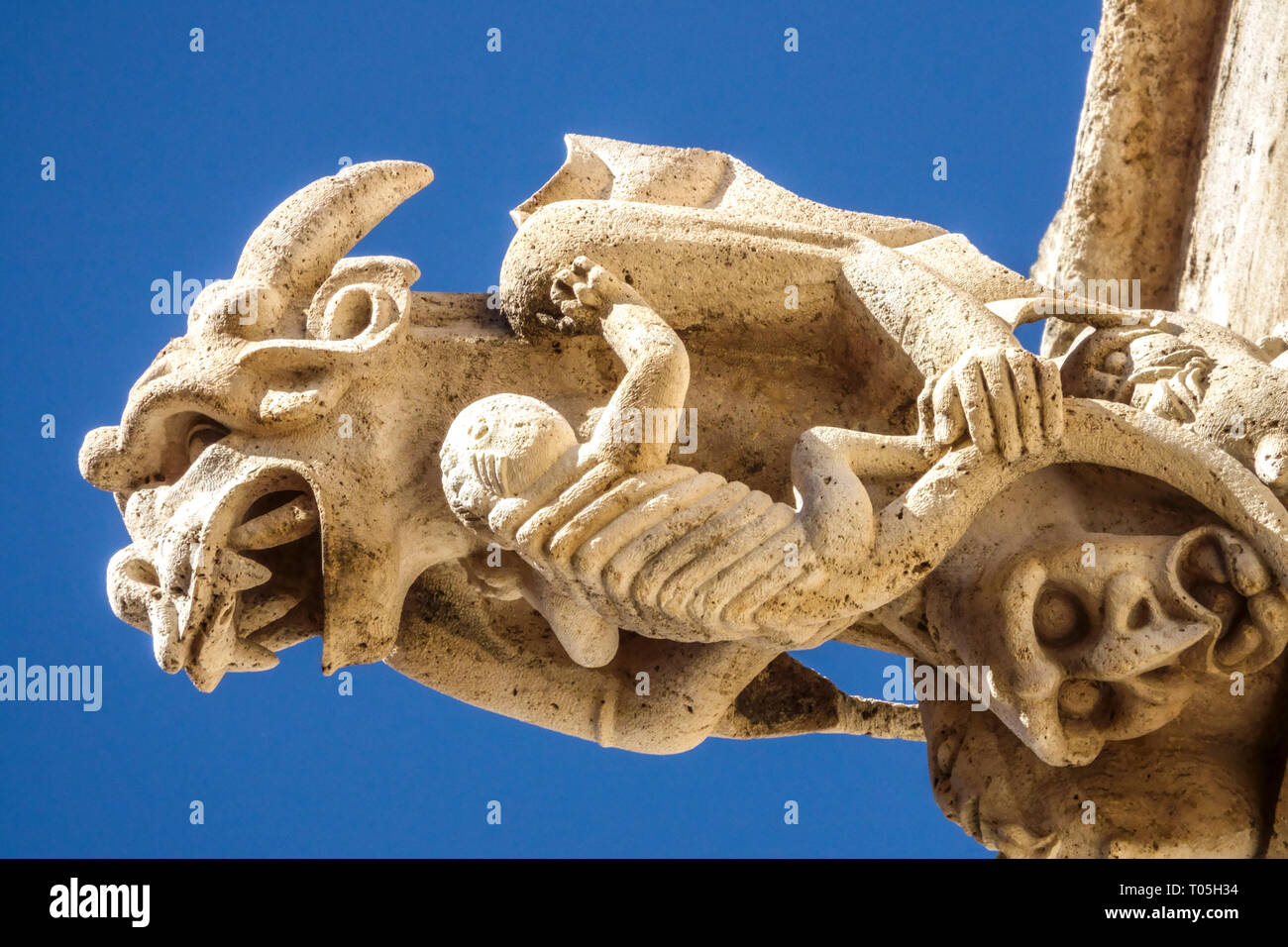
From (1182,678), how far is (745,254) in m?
1.01

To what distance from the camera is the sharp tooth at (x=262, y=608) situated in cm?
265

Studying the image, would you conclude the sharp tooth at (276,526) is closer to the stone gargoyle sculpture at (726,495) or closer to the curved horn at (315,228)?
the stone gargoyle sculpture at (726,495)

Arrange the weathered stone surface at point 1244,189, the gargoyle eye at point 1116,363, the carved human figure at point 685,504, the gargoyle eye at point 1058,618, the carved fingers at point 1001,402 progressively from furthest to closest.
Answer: the weathered stone surface at point 1244,189 → the gargoyle eye at point 1116,363 → the gargoyle eye at point 1058,618 → the carved fingers at point 1001,402 → the carved human figure at point 685,504

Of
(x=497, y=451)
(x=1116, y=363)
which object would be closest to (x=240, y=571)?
(x=497, y=451)

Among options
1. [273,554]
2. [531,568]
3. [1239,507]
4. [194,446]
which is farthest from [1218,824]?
[194,446]

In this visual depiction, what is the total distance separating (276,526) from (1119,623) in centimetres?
134

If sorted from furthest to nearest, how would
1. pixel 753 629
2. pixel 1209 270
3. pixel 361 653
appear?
pixel 1209 270 → pixel 361 653 → pixel 753 629

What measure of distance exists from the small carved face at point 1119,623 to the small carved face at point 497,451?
78 centimetres

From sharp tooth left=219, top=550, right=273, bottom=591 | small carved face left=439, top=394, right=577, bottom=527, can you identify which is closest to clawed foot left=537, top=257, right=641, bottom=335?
small carved face left=439, top=394, right=577, bottom=527

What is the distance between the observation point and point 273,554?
273cm

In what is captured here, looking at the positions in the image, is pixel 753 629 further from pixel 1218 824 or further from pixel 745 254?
pixel 1218 824
